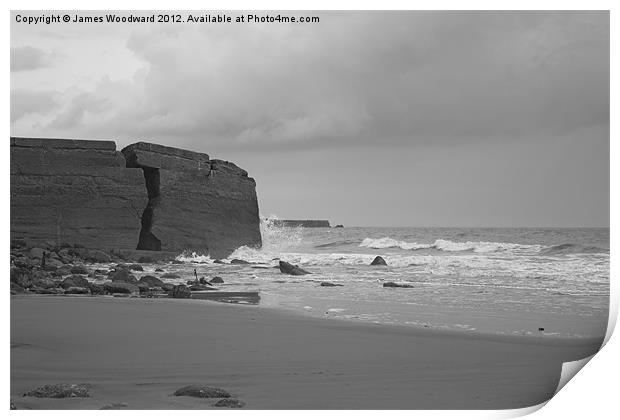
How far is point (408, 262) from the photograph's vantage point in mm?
8242

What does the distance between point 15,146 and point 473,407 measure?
14.5 ft

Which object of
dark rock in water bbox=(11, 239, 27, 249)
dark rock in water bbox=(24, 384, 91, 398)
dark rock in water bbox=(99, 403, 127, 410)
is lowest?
dark rock in water bbox=(99, 403, 127, 410)

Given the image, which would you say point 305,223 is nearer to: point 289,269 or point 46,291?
point 289,269

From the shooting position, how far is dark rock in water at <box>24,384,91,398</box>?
13.2ft

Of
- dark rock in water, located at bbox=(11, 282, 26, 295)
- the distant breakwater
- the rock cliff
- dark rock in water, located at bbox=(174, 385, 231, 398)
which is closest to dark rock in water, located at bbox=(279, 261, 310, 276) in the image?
the distant breakwater

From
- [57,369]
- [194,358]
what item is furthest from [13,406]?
[194,358]

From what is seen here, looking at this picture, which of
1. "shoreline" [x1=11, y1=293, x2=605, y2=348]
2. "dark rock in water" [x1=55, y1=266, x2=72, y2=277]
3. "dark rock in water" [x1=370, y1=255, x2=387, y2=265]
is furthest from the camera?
"dark rock in water" [x1=370, y1=255, x2=387, y2=265]

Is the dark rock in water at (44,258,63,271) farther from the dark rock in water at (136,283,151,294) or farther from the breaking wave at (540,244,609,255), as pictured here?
the breaking wave at (540,244,609,255)

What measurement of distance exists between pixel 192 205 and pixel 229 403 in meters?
5.92

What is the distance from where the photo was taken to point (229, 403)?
13.4 ft

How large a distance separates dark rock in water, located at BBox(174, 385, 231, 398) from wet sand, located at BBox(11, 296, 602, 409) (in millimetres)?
48

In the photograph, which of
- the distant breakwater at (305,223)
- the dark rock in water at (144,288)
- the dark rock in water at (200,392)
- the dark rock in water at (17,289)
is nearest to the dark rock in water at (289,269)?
the distant breakwater at (305,223)

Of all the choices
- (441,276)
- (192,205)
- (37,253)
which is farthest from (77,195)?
(441,276)

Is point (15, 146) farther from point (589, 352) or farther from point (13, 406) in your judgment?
point (589, 352)
